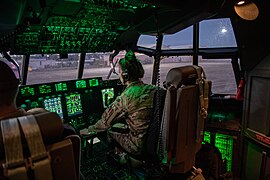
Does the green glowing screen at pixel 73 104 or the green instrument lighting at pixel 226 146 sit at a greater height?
the green glowing screen at pixel 73 104

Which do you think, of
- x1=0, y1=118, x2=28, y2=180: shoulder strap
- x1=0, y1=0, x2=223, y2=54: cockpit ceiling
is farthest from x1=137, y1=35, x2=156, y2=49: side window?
x1=0, y1=118, x2=28, y2=180: shoulder strap

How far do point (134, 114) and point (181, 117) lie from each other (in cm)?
49

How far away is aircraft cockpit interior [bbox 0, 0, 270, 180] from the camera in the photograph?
1.61 meters

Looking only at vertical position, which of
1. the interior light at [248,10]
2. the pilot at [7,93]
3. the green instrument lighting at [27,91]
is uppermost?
the interior light at [248,10]

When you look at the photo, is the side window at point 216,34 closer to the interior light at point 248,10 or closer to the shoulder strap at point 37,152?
the interior light at point 248,10

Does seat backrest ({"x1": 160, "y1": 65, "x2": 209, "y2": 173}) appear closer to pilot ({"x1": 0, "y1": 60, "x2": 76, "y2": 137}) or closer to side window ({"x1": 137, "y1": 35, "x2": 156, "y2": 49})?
pilot ({"x1": 0, "y1": 60, "x2": 76, "y2": 137})

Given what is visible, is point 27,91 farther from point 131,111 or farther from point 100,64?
point 100,64

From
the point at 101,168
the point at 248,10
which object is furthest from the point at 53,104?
the point at 248,10

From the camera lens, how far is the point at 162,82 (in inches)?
71.1

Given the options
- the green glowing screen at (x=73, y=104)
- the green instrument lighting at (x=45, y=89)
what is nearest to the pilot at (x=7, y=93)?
the green instrument lighting at (x=45, y=89)

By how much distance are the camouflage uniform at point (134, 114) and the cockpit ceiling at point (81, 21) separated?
62 centimetres

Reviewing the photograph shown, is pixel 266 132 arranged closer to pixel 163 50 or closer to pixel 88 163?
pixel 88 163

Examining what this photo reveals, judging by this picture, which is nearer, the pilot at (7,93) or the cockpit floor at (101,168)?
the pilot at (7,93)

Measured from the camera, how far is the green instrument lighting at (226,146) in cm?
250
